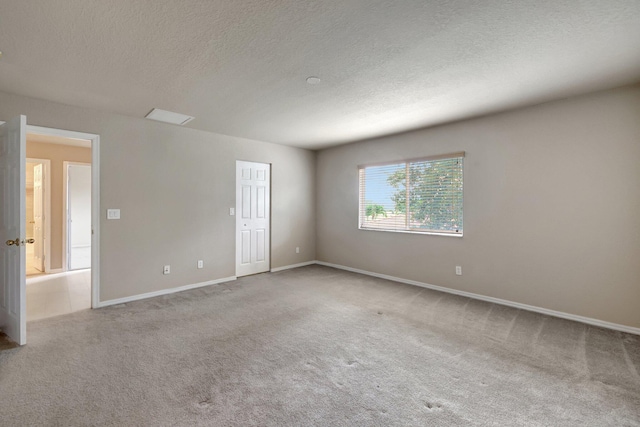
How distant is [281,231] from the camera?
19.0ft

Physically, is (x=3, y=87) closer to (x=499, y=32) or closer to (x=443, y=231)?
(x=499, y=32)

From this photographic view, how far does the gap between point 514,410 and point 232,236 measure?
4.31m

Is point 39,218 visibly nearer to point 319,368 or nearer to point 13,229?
point 13,229

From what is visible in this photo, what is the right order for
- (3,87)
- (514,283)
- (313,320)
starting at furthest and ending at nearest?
(514,283), (313,320), (3,87)

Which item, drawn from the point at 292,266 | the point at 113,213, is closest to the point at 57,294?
the point at 113,213

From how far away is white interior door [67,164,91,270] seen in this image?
5.92 m

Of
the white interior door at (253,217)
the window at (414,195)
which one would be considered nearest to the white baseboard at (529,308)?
the window at (414,195)

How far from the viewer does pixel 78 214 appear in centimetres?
714

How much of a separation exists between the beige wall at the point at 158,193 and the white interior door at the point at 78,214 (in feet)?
10.0

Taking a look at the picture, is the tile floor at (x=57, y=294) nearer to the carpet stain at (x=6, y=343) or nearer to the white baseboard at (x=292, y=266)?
the carpet stain at (x=6, y=343)

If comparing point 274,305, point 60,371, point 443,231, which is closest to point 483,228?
point 443,231

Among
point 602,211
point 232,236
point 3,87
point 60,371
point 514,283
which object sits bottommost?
point 60,371

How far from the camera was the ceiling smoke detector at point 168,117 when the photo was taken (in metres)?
3.77

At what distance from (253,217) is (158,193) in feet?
5.44
